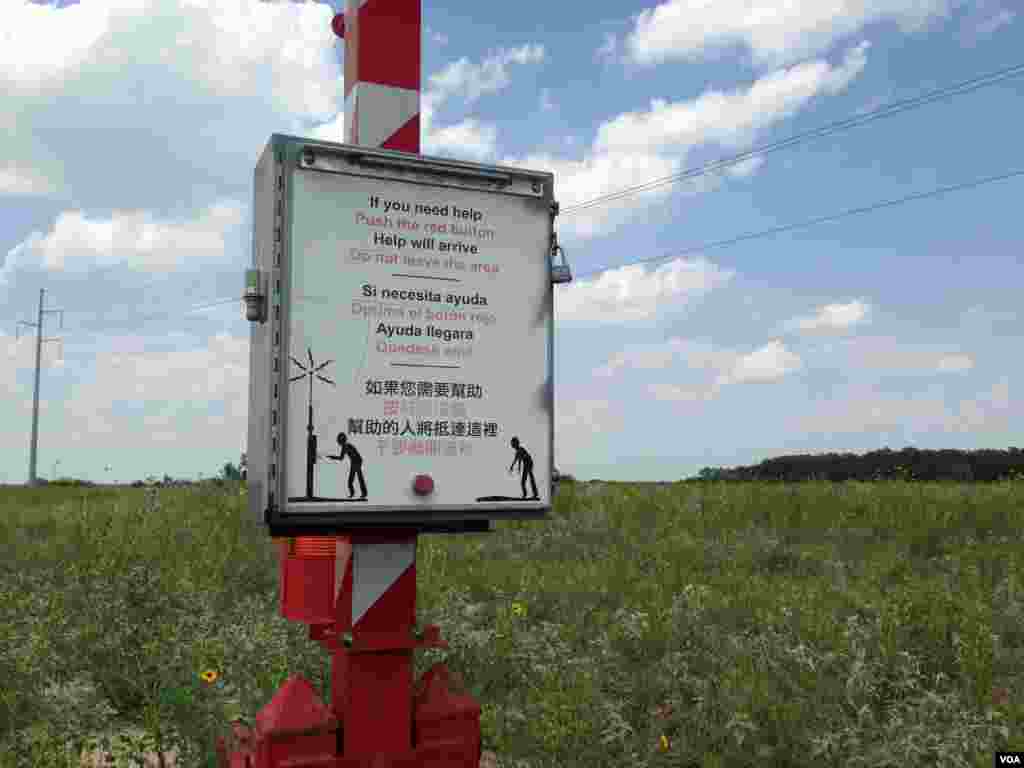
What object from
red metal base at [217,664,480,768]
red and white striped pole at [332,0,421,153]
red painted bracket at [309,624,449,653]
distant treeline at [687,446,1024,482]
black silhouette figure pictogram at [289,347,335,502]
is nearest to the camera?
black silhouette figure pictogram at [289,347,335,502]

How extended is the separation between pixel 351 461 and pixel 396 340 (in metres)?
0.52

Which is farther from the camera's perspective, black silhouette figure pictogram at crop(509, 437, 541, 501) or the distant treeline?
the distant treeline

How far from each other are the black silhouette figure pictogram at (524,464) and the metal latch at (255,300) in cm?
116

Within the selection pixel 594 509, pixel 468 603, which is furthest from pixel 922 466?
pixel 468 603

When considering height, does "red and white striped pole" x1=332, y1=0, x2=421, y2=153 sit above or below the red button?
above

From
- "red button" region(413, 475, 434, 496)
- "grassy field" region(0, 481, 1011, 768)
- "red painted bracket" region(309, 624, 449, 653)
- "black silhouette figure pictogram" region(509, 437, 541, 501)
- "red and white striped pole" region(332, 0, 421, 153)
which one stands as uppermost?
"red and white striped pole" region(332, 0, 421, 153)

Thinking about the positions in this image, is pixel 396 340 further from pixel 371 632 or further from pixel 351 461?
pixel 371 632

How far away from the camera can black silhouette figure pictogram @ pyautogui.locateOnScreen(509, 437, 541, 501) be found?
3889mm

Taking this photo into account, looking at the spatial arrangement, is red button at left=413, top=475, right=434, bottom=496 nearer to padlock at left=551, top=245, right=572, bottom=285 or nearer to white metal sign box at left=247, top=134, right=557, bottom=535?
white metal sign box at left=247, top=134, right=557, bottom=535

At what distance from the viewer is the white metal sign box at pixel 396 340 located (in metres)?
3.52

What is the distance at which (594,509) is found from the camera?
12367mm

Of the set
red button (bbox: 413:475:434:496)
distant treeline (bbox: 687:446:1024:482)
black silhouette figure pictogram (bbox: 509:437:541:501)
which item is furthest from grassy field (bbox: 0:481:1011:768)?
distant treeline (bbox: 687:446:1024:482)

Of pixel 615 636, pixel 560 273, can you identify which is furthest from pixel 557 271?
pixel 615 636

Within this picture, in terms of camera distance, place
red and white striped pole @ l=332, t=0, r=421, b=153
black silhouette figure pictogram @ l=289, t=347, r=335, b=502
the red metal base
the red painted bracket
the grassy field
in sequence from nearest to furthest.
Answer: black silhouette figure pictogram @ l=289, t=347, r=335, b=502 < the red metal base < the red painted bracket < red and white striped pole @ l=332, t=0, r=421, b=153 < the grassy field
